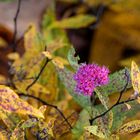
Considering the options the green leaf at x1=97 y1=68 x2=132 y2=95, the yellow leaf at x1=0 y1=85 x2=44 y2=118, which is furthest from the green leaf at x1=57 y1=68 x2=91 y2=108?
the yellow leaf at x1=0 y1=85 x2=44 y2=118

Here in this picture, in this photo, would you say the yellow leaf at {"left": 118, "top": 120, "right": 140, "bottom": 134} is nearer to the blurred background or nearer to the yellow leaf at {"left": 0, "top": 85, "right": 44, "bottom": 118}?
the yellow leaf at {"left": 0, "top": 85, "right": 44, "bottom": 118}

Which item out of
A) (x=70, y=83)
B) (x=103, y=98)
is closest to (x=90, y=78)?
(x=103, y=98)

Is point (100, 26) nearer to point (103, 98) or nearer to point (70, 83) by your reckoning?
point (70, 83)

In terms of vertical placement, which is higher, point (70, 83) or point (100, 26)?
point (100, 26)

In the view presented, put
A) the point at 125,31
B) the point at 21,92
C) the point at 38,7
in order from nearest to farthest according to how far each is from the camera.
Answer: the point at 21,92, the point at 125,31, the point at 38,7

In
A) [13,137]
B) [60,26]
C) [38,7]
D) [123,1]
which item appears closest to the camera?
[13,137]

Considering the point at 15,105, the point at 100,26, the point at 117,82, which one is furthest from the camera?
the point at 100,26

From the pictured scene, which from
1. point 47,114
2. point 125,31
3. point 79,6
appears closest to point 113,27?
point 125,31

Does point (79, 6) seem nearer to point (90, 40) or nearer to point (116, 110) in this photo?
point (90, 40)
